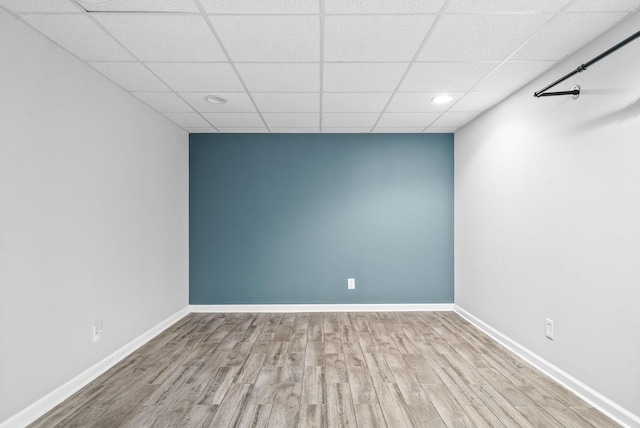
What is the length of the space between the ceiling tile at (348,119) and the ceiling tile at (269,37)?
123 centimetres

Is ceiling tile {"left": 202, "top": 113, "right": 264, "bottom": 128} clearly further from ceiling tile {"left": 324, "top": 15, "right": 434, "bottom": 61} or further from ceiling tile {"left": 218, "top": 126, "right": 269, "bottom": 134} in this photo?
ceiling tile {"left": 324, "top": 15, "right": 434, "bottom": 61}

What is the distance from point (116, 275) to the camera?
2.60 meters

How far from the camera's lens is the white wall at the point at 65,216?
5.67 ft

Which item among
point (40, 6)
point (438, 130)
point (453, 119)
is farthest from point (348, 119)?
point (40, 6)

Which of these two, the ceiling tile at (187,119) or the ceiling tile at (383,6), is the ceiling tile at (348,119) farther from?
the ceiling tile at (383,6)

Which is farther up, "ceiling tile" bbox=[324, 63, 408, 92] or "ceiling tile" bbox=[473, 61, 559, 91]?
"ceiling tile" bbox=[473, 61, 559, 91]

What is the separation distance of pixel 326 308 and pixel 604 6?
3.54 meters

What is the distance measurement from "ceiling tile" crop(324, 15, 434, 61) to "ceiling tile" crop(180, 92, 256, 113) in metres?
1.02

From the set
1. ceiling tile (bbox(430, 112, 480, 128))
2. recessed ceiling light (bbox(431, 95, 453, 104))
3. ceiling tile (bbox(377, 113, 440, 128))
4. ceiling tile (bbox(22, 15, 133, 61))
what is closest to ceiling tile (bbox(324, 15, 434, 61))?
recessed ceiling light (bbox(431, 95, 453, 104))

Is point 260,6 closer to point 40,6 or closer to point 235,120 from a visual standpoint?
point 40,6

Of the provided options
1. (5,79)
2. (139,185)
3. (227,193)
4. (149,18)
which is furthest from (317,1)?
(227,193)

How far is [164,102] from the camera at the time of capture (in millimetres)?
2992

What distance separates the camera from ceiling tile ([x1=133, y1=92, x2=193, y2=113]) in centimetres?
281

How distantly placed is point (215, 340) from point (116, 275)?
1.06 meters
